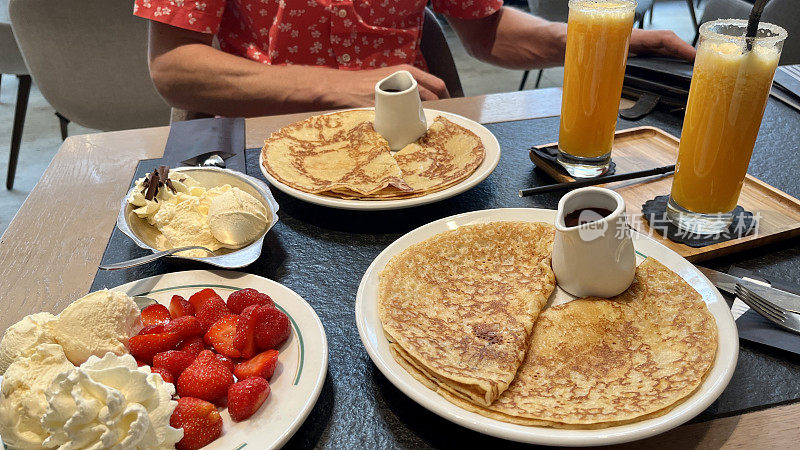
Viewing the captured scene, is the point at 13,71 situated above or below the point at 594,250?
below

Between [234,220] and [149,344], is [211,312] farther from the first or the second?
[234,220]

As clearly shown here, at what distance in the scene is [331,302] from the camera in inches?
40.4

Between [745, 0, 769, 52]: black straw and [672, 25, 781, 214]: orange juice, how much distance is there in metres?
0.01

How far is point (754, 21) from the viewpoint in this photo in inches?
39.7

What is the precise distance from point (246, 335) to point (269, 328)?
32 millimetres

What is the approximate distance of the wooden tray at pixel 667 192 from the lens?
110 centimetres

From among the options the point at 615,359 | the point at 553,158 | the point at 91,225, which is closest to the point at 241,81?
the point at 91,225

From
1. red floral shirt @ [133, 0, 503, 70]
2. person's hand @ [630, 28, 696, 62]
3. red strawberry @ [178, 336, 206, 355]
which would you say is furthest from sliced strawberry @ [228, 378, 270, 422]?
person's hand @ [630, 28, 696, 62]

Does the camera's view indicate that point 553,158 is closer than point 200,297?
No

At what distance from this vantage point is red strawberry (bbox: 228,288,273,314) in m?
0.92

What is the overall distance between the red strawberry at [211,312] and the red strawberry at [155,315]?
0.17ft

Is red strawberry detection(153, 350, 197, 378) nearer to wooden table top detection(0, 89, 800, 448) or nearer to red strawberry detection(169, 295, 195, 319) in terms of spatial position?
red strawberry detection(169, 295, 195, 319)

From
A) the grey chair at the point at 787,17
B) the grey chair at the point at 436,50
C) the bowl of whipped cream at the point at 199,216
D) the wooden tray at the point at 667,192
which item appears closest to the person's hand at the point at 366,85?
the grey chair at the point at 436,50

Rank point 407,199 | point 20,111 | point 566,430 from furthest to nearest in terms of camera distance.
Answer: point 20,111, point 407,199, point 566,430
